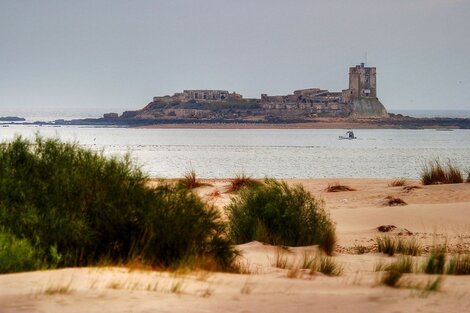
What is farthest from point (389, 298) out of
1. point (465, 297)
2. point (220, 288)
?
point (220, 288)

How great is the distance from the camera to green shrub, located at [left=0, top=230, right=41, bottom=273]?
9375mm

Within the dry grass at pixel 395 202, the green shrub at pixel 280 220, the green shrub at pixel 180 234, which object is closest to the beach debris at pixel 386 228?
the green shrub at pixel 280 220

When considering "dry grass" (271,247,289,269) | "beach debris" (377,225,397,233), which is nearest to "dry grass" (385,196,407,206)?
"beach debris" (377,225,397,233)

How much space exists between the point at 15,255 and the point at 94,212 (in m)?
1.14

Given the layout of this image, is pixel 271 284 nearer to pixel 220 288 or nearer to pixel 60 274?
pixel 220 288

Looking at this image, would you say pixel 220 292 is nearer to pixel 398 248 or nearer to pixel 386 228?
pixel 398 248

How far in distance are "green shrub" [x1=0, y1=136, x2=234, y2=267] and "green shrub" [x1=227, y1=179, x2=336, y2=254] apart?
3389 millimetres

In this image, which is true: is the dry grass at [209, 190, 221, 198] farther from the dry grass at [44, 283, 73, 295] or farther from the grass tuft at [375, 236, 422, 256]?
the dry grass at [44, 283, 73, 295]

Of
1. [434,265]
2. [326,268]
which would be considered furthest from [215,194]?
[434,265]

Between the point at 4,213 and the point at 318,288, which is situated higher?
the point at 4,213

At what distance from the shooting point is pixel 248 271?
10711 millimetres

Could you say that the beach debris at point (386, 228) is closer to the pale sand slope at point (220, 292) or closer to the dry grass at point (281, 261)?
the dry grass at point (281, 261)

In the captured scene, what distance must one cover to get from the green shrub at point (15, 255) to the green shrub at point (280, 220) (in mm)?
5249

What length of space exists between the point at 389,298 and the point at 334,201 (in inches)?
614
